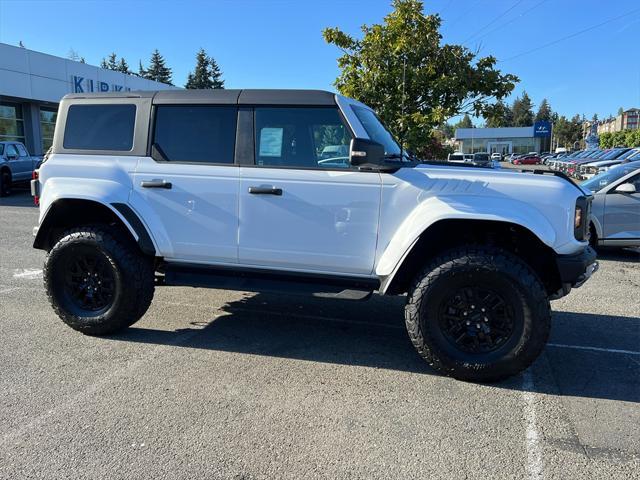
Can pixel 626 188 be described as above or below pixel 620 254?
above

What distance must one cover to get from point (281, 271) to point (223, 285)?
1.66 feet

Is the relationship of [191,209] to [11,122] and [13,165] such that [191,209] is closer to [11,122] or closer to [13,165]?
[13,165]

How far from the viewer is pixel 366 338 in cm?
485

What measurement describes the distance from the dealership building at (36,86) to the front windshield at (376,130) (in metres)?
18.8

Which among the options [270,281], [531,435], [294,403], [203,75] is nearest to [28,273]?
[270,281]

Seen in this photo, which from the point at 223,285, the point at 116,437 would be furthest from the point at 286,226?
the point at 116,437

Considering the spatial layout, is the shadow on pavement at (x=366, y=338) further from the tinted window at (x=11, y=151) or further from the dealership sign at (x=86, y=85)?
the dealership sign at (x=86, y=85)

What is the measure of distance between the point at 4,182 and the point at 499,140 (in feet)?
302

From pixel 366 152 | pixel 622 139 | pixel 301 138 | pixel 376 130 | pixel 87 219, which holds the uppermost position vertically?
pixel 622 139

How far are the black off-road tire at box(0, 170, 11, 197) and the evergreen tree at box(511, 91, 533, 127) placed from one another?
5483 inches

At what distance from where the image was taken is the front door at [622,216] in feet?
28.1

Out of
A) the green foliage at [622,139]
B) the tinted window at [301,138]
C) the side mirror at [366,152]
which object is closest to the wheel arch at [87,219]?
the tinted window at [301,138]

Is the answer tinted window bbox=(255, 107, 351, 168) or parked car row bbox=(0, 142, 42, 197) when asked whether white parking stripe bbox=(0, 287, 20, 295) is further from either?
parked car row bbox=(0, 142, 42, 197)

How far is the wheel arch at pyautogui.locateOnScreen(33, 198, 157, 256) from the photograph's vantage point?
A: 4.48m
